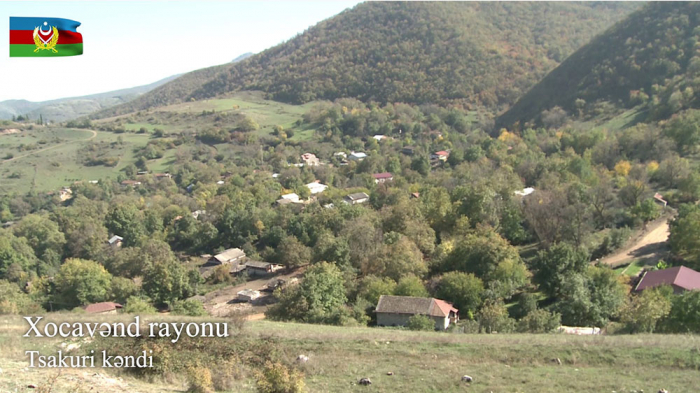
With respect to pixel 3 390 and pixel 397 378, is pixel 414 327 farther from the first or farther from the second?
pixel 3 390

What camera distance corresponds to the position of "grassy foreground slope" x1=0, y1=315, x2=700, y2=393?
37.2 feet

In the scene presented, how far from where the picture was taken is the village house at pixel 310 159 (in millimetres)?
76250

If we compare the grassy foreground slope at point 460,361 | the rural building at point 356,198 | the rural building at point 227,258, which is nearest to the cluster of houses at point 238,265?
the rural building at point 227,258

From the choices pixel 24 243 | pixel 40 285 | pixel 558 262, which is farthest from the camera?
pixel 24 243

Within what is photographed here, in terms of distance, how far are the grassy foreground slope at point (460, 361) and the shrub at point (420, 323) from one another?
435cm

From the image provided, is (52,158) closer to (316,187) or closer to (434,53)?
(316,187)

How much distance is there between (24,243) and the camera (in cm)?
4241

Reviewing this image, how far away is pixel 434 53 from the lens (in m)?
117

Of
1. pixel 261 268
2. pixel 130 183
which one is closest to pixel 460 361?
pixel 261 268

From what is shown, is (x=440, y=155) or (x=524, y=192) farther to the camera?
(x=440, y=155)

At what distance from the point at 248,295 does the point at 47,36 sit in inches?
729

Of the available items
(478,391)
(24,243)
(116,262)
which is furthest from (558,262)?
(24,243)

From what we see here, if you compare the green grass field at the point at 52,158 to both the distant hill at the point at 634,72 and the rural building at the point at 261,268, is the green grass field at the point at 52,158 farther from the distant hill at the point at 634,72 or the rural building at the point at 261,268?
the distant hill at the point at 634,72

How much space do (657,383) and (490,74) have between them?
100740 mm
